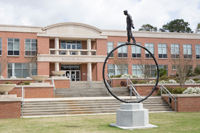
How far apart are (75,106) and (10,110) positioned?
160 inches

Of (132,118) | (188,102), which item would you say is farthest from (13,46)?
(132,118)

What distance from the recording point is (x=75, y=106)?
616 inches

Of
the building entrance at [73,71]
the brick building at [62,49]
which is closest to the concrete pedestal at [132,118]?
the brick building at [62,49]

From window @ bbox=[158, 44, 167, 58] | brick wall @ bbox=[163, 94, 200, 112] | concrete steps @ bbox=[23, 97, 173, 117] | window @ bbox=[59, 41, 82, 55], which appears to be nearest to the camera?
concrete steps @ bbox=[23, 97, 173, 117]

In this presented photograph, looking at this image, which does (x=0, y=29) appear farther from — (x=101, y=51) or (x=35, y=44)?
(x=101, y=51)

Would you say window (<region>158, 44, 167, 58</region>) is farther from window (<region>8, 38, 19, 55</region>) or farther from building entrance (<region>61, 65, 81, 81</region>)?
window (<region>8, 38, 19, 55</region>)

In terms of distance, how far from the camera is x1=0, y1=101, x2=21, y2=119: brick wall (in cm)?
1326

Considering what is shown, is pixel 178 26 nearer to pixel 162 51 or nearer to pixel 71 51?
pixel 162 51

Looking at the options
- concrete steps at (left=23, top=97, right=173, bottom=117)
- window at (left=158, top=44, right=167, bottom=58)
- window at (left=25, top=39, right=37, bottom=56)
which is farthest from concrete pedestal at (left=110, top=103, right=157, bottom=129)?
window at (left=158, top=44, right=167, bottom=58)

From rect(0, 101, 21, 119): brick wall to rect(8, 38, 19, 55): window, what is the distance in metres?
22.8

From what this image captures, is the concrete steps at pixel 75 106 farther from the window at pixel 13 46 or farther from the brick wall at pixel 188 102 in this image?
the window at pixel 13 46

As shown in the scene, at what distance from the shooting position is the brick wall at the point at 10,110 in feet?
43.5

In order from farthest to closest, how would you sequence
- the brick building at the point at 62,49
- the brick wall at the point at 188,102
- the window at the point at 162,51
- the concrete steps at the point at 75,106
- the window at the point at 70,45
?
1. the window at the point at 162,51
2. the window at the point at 70,45
3. the brick building at the point at 62,49
4. the brick wall at the point at 188,102
5. the concrete steps at the point at 75,106

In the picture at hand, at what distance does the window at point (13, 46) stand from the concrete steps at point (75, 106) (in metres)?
20.8
